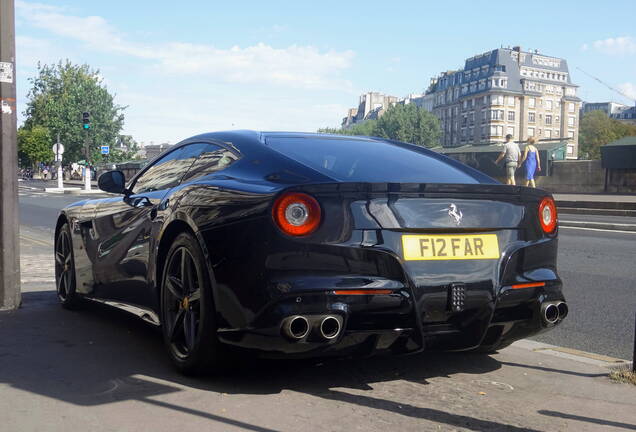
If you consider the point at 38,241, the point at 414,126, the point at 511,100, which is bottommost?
the point at 38,241

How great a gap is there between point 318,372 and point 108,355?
50.0 inches

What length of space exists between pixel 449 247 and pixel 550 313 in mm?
714

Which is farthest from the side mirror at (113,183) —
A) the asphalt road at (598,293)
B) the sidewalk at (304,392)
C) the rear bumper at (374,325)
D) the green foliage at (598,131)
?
the green foliage at (598,131)

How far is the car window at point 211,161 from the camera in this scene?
4.03 meters

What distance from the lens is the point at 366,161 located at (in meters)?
4.01

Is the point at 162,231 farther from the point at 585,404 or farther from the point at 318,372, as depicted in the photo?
the point at 585,404

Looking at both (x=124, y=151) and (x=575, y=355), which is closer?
(x=575, y=355)

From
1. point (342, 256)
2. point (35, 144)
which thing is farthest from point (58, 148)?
point (35, 144)

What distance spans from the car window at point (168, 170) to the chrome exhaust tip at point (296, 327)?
1.58 m

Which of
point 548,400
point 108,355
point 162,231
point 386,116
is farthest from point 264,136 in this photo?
point 386,116

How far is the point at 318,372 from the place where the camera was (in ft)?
12.8

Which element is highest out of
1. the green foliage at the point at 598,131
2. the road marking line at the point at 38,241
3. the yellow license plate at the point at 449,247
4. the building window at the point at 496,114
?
the building window at the point at 496,114

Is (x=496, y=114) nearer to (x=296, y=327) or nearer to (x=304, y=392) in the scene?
(x=304, y=392)

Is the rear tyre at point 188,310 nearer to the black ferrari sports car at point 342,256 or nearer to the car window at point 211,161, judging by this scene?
the black ferrari sports car at point 342,256
